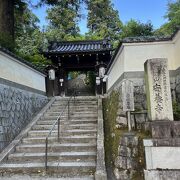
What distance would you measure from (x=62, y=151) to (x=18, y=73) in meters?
3.46

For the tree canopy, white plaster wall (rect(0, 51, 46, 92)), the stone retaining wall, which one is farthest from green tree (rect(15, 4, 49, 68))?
the stone retaining wall

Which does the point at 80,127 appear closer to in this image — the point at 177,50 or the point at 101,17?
the point at 177,50

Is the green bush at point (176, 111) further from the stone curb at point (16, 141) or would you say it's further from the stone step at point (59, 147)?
the stone curb at point (16, 141)

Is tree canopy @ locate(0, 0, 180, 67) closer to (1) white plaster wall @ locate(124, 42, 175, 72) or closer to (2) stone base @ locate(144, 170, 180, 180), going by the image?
(1) white plaster wall @ locate(124, 42, 175, 72)

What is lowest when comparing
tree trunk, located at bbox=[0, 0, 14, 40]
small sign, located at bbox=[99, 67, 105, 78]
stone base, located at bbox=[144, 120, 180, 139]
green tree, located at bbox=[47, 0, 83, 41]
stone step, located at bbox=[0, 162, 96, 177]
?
stone step, located at bbox=[0, 162, 96, 177]

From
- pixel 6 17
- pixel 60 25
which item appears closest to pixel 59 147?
pixel 6 17

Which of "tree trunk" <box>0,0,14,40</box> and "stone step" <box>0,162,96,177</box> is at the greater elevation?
"tree trunk" <box>0,0,14,40</box>

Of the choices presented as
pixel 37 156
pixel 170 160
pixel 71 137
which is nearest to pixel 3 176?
pixel 37 156

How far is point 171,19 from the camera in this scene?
2384 centimetres

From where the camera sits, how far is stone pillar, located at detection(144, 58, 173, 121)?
5340 mm

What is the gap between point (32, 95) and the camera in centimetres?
1006

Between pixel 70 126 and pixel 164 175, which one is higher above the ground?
pixel 70 126

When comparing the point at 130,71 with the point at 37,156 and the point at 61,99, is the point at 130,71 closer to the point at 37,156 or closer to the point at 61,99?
the point at 37,156

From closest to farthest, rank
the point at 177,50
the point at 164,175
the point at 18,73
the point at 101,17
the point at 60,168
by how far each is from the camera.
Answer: the point at 164,175
the point at 60,168
the point at 177,50
the point at 18,73
the point at 101,17
